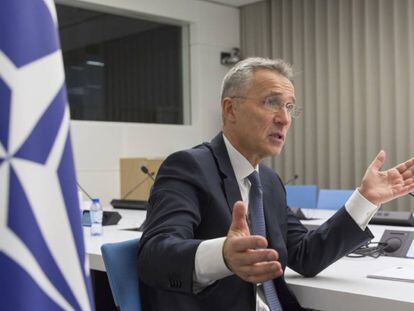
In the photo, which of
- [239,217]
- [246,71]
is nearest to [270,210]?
[246,71]

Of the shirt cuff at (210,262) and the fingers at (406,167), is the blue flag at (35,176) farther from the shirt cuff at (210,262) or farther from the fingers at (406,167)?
the fingers at (406,167)

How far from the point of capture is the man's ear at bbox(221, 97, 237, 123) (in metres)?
1.77

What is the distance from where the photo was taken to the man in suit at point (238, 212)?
1.34m

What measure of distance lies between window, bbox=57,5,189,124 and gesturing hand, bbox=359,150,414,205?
463cm

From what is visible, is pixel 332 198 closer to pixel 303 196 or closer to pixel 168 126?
pixel 303 196

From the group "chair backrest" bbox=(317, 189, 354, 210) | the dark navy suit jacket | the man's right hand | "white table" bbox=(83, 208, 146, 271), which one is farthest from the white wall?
the man's right hand

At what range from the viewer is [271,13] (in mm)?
6895

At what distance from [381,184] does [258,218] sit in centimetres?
37

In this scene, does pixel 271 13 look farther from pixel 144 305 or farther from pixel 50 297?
pixel 50 297

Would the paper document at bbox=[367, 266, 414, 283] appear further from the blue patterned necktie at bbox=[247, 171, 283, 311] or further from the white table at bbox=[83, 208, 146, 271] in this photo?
the white table at bbox=[83, 208, 146, 271]

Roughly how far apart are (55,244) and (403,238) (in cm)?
168

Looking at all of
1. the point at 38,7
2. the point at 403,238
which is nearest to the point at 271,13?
the point at 403,238

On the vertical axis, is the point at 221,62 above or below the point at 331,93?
above

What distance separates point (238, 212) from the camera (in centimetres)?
121
